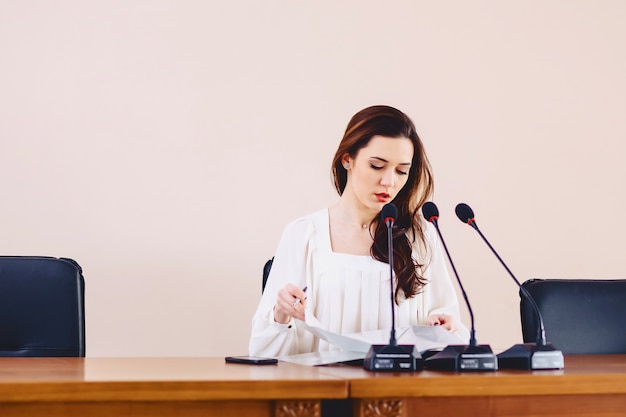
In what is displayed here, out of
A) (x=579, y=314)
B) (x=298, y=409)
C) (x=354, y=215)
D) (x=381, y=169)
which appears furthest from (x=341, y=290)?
(x=298, y=409)

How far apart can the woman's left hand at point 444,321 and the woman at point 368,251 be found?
4cm

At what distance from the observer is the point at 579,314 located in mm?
2518

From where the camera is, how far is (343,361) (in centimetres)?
183

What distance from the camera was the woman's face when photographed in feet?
Result: 8.04

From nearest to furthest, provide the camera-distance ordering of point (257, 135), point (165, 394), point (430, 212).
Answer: point (165, 394)
point (430, 212)
point (257, 135)

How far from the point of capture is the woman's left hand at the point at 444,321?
7.16ft

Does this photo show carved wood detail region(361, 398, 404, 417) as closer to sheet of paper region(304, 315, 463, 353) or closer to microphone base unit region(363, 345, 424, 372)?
microphone base unit region(363, 345, 424, 372)

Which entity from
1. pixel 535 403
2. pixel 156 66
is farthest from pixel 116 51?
pixel 535 403

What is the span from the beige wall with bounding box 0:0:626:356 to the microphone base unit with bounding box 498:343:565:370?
1525 millimetres

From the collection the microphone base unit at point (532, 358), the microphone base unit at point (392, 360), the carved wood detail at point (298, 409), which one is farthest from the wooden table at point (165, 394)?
the microphone base unit at point (532, 358)

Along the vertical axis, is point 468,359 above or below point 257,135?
below

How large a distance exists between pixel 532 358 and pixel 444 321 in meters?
0.55

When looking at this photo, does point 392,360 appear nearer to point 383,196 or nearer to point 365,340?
point 365,340

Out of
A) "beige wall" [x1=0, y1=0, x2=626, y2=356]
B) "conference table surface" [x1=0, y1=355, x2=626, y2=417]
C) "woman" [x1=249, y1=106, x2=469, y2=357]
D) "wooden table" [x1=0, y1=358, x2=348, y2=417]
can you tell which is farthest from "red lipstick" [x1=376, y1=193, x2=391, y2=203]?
"wooden table" [x1=0, y1=358, x2=348, y2=417]
